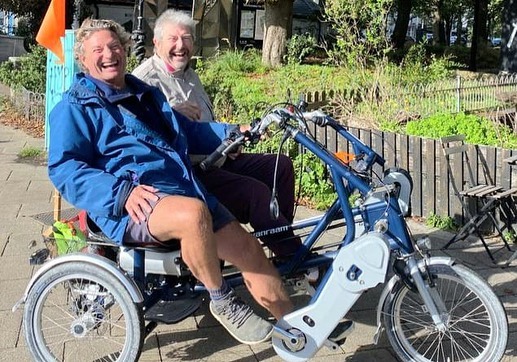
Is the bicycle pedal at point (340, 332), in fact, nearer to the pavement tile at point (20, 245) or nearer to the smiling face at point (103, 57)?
the smiling face at point (103, 57)

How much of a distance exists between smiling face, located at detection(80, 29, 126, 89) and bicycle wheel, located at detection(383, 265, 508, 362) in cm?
169

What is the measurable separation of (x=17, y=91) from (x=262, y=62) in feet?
20.0

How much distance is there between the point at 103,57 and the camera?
3137 millimetres

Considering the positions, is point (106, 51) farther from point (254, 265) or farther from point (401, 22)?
→ point (401, 22)

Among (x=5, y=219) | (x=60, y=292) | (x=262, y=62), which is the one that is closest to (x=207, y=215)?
(x=60, y=292)

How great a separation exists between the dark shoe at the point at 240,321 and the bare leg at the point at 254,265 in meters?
0.13

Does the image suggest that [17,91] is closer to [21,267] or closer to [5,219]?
[5,219]

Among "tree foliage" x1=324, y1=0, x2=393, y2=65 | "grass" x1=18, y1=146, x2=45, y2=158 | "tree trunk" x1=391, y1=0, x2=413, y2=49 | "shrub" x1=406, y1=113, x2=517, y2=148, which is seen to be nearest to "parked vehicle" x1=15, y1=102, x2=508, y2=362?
"shrub" x1=406, y1=113, x2=517, y2=148

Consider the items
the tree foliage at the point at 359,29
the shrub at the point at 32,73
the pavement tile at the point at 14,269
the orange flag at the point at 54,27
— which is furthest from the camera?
the shrub at the point at 32,73

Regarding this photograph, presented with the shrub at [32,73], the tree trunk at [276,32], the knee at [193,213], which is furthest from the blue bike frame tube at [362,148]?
the tree trunk at [276,32]

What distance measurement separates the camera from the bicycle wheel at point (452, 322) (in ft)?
9.34

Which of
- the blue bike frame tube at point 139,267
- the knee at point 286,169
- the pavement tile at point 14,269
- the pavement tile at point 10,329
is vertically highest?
the knee at point 286,169

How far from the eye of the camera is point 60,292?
3088 mm

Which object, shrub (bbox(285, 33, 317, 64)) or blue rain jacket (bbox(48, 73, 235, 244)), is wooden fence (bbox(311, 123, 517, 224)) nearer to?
blue rain jacket (bbox(48, 73, 235, 244))
